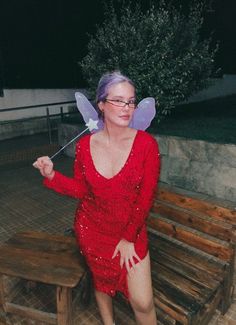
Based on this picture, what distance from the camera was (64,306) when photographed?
99.2 inches

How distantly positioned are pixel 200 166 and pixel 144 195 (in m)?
3.25

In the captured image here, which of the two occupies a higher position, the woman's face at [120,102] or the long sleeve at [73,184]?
the woman's face at [120,102]

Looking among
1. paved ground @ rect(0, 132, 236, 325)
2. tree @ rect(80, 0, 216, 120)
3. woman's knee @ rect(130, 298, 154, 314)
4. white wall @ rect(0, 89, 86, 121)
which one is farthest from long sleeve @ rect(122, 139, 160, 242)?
white wall @ rect(0, 89, 86, 121)

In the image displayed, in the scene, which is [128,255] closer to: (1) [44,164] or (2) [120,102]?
(1) [44,164]

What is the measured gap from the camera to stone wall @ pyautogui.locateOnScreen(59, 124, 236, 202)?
16.7 feet

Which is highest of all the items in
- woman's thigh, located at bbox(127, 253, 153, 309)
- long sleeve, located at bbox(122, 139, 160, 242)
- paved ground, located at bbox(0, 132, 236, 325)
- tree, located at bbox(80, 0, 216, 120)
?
tree, located at bbox(80, 0, 216, 120)

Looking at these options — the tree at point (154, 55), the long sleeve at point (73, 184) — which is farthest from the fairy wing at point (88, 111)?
the tree at point (154, 55)

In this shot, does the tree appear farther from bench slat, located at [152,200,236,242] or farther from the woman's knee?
the woman's knee

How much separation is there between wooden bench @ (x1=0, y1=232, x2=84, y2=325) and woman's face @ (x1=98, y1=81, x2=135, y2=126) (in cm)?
125

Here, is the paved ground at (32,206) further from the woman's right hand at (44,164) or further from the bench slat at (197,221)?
the woman's right hand at (44,164)

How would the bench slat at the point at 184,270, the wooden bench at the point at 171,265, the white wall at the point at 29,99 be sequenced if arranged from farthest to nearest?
the white wall at the point at 29,99 < the bench slat at the point at 184,270 < the wooden bench at the point at 171,265

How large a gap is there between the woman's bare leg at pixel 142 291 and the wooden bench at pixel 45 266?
0.43m

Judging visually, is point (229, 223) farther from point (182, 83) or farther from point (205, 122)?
point (205, 122)

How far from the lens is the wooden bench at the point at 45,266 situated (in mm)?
2473
